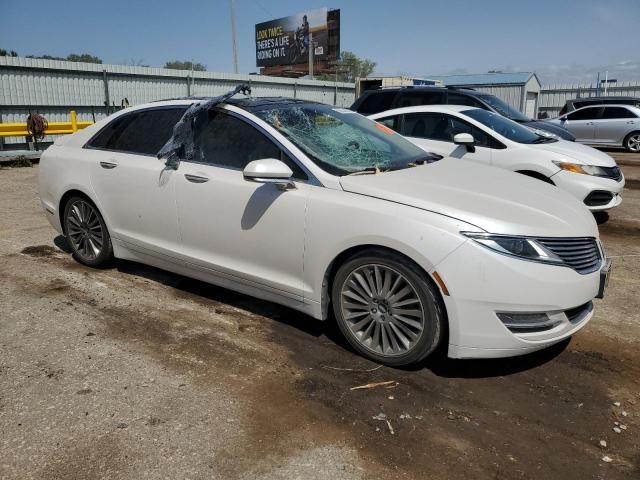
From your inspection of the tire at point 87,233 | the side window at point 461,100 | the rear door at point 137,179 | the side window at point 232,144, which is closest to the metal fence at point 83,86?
the side window at point 461,100

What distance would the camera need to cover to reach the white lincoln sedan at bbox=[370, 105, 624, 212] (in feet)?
22.3

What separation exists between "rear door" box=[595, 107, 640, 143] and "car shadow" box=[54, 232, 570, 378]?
15092mm

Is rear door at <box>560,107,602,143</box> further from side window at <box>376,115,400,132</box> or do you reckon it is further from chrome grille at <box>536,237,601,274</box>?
chrome grille at <box>536,237,601,274</box>

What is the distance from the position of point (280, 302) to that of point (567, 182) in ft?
15.2

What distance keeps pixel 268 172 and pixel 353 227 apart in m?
0.63

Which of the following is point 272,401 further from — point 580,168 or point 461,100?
point 461,100

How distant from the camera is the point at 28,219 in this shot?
24.1 ft

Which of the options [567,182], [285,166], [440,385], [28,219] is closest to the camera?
[440,385]

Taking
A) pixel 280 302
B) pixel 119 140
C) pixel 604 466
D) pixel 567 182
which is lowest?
pixel 604 466

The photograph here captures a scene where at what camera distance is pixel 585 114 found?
56.0 feet

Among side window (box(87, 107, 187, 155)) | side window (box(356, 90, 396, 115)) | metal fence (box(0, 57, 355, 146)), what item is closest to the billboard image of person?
metal fence (box(0, 57, 355, 146))

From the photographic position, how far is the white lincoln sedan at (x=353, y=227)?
3.01 metres

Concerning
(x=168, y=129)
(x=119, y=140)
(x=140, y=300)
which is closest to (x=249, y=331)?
(x=140, y=300)

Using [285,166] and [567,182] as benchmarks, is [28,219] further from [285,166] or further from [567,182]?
[567,182]
